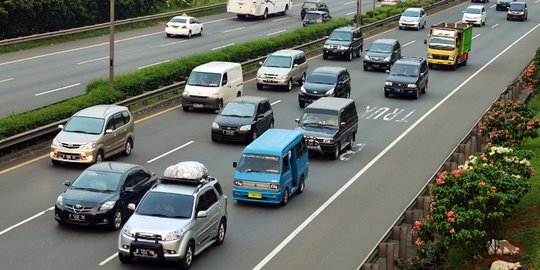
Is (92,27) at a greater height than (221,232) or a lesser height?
lesser

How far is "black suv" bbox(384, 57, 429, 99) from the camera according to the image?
4953cm

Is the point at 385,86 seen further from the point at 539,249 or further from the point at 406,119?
the point at 539,249

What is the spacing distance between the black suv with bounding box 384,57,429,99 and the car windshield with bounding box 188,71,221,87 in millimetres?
9704

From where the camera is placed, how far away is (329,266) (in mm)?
24016

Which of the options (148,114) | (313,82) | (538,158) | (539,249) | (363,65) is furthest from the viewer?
(363,65)

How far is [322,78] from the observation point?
156ft

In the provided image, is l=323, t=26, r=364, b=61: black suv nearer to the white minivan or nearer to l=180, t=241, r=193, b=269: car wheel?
the white minivan

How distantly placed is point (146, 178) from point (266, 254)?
16.6 ft

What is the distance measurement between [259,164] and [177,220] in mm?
6539

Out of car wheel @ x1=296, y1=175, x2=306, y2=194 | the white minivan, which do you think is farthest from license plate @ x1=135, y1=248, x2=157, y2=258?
the white minivan

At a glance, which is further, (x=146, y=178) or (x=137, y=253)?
(x=146, y=178)

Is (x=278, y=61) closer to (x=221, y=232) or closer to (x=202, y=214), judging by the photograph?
(x=221, y=232)

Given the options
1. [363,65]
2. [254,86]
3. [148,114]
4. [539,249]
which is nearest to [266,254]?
[539,249]

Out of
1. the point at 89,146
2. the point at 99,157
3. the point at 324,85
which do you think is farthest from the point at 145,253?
the point at 324,85
